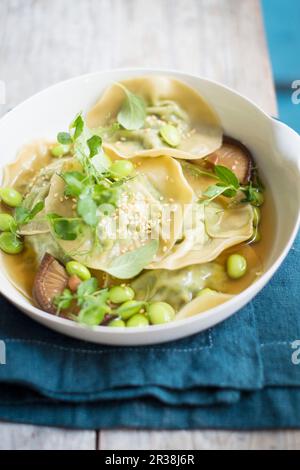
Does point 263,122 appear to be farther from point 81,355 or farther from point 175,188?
point 81,355

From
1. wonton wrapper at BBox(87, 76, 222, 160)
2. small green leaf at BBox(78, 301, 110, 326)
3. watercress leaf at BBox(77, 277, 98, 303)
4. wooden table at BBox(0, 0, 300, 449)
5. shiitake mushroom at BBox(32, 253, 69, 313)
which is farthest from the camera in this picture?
wooden table at BBox(0, 0, 300, 449)

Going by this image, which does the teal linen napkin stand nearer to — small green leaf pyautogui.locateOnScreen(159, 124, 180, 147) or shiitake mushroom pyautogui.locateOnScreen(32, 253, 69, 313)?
shiitake mushroom pyautogui.locateOnScreen(32, 253, 69, 313)

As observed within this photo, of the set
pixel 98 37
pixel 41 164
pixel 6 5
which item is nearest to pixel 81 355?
pixel 41 164

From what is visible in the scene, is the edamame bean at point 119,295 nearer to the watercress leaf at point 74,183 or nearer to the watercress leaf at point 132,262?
the watercress leaf at point 132,262

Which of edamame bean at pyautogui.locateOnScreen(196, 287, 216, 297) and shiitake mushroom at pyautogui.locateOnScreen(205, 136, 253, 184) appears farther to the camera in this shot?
shiitake mushroom at pyautogui.locateOnScreen(205, 136, 253, 184)

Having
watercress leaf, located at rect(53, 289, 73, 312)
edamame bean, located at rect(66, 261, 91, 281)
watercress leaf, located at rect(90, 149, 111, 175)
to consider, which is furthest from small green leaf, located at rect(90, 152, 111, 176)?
watercress leaf, located at rect(53, 289, 73, 312)

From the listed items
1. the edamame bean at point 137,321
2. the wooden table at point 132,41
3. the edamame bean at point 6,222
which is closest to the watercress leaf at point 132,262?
the edamame bean at point 137,321
